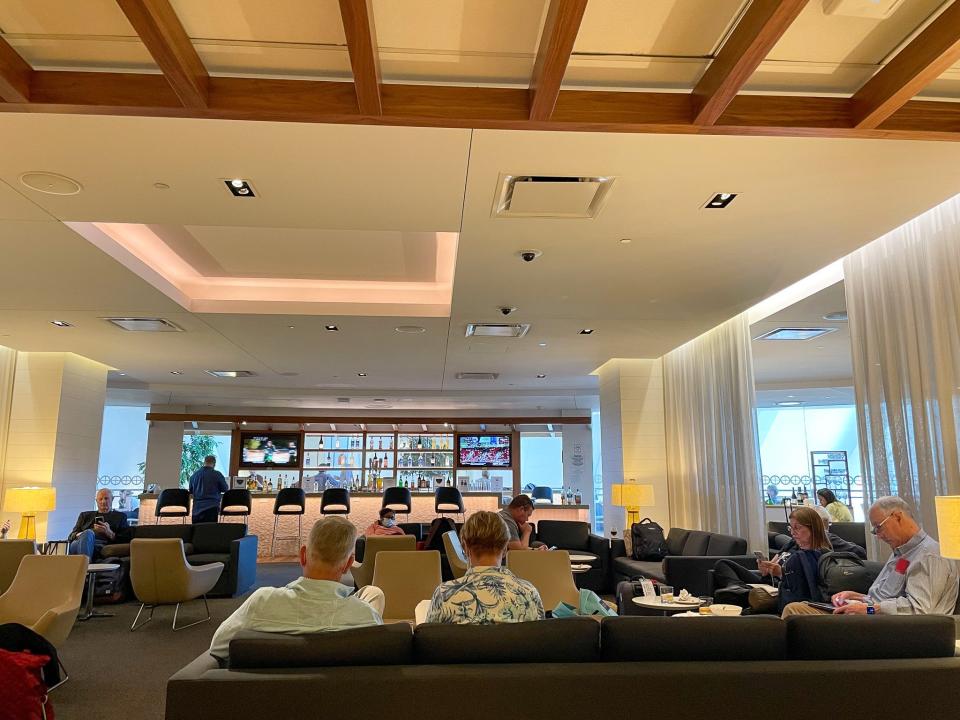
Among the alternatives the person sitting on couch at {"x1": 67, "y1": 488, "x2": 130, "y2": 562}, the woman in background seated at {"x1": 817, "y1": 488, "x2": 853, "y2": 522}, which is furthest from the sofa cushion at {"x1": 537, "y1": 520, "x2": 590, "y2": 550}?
the person sitting on couch at {"x1": 67, "y1": 488, "x2": 130, "y2": 562}

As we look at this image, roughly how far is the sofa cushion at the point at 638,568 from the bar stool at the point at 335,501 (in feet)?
16.9

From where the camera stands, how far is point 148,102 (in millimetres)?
3268

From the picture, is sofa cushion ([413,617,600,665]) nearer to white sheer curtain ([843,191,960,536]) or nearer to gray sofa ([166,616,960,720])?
gray sofa ([166,616,960,720])

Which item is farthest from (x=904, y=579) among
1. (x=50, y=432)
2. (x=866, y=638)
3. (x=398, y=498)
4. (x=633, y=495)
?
(x=50, y=432)

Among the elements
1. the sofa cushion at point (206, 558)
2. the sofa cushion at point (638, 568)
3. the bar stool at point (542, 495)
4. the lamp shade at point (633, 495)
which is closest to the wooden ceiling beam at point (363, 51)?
the sofa cushion at point (638, 568)

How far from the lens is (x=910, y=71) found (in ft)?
10.1

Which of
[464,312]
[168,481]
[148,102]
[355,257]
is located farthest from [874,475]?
[168,481]

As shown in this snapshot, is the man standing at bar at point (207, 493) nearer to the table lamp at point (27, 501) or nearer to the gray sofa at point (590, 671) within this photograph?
the table lamp at point (27, 501)

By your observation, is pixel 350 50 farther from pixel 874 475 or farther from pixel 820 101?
pixel 874 475

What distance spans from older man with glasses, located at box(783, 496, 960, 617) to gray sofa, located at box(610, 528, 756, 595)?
224cm

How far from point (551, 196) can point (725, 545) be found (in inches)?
187

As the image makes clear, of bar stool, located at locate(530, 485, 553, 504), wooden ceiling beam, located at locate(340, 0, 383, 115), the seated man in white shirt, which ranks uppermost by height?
wooden ceiling beam, located at locate(340, 0, 383, 115)

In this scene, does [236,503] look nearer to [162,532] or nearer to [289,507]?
[289,507]

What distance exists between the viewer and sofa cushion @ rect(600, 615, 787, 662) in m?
2.86
